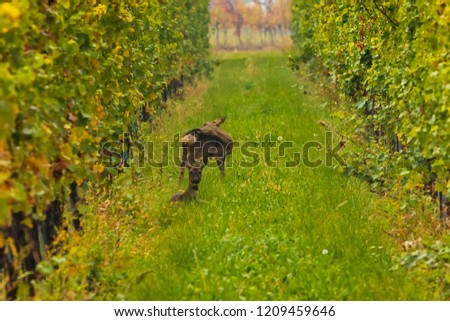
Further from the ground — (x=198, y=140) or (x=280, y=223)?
(x=198, y=140)

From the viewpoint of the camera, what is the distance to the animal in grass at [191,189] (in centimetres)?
930

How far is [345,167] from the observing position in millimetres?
10977

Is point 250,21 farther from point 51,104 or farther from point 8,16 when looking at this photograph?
point 8,16

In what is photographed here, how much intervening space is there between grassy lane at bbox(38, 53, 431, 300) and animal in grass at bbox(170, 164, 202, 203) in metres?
0.14

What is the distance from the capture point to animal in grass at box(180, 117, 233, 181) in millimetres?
9766

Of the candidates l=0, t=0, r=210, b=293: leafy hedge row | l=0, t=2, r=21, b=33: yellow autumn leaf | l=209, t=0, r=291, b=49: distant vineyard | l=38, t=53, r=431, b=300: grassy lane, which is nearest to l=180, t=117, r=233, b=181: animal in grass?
l=38, t=53, r=431, b=300: grassy lane

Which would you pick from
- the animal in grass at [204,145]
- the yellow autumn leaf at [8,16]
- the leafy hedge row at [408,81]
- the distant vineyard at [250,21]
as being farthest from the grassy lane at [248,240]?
the distant vineyard at [250,21]

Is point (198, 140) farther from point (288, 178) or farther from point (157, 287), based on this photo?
point (157, 287)

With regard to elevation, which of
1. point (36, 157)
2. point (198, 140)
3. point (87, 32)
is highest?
point (87, 32)

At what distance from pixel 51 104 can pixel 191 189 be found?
3.90 m

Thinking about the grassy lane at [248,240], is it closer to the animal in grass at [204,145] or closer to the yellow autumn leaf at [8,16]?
the animal in grass at [204,145]

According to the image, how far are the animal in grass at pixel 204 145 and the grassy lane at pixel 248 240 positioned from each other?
39cm

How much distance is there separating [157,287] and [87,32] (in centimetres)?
240

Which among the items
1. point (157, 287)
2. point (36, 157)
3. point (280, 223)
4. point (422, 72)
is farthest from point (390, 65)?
point (36, 157)
